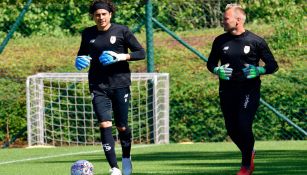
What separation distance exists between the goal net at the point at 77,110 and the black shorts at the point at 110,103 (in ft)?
27.6

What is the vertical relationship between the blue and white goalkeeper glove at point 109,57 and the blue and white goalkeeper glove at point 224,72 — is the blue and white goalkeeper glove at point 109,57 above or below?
above

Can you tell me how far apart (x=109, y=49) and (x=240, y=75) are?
4.94ft

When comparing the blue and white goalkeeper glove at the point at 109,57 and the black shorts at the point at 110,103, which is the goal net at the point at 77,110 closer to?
the black shorts at the point at 110,103

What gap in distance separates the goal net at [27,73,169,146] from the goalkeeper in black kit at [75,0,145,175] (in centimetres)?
839

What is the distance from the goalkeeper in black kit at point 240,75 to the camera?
37.1ft

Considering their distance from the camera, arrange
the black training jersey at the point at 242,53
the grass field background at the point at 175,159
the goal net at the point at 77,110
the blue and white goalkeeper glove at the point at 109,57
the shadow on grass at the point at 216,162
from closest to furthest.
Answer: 1. the black training jersey at the point at 242,53
2. the blue and white goalkeeper glove at the point at 109,57
3. the shadow on grass at the point at 216,162
4. the grass field background at the point at 175,159
5. the goal net at the point at 77,110

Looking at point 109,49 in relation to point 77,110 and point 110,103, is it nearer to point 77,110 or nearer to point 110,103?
point 110,103

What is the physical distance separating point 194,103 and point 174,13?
2.58m

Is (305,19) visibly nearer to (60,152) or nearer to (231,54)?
(60,152)

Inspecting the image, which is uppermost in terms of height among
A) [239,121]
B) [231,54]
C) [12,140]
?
[231,54]

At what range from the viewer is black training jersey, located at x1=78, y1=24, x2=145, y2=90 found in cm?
1185

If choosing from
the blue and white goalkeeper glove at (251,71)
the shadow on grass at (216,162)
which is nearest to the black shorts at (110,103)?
the shadow on grass at (216,162)

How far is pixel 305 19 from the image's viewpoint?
23.5 meters

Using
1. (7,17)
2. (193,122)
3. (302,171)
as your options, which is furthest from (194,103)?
(302,171)
